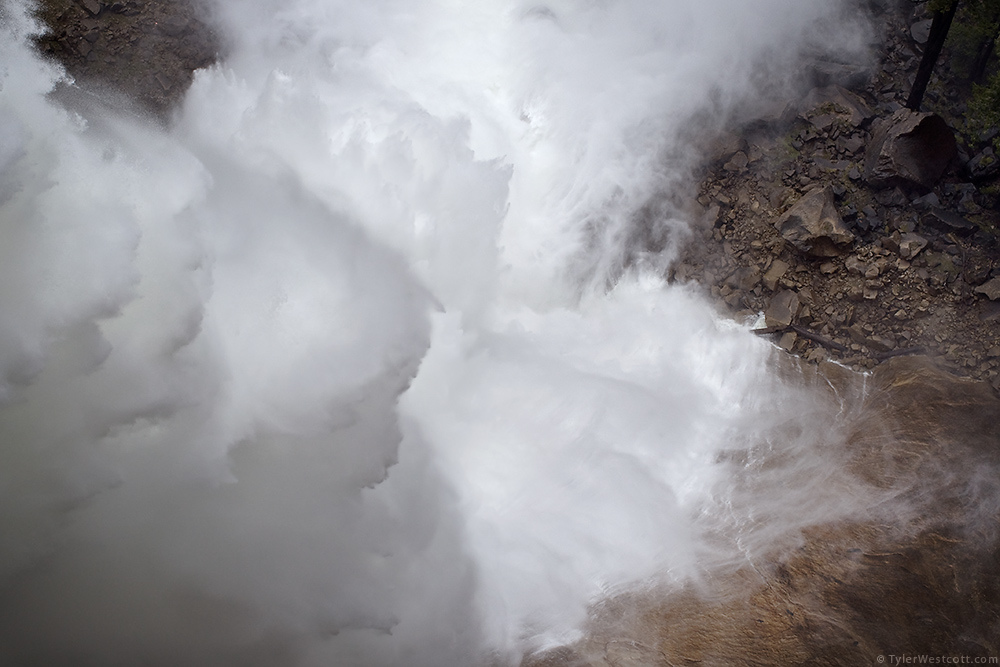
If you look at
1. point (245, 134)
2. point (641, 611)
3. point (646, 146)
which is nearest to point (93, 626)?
point (641, 611)

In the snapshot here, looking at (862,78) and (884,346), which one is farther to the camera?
(862,78)

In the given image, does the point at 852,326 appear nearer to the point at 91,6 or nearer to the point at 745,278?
the point at 745,278

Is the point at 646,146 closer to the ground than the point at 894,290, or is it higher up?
higher up

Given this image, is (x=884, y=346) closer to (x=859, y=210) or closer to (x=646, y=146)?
(x=859, y=210)

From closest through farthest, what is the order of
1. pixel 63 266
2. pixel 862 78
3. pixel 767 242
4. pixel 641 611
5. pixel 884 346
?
pixel 641 611, pixel 63 266, pixel 884 346, pixel 767 242, pixel 862 78

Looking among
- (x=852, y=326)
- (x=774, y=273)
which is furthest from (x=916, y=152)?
(x=852, y=326)

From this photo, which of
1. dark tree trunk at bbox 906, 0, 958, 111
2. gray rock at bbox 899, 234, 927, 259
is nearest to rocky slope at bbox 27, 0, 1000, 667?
gray rock at bbox 899, 234, 927, 259
